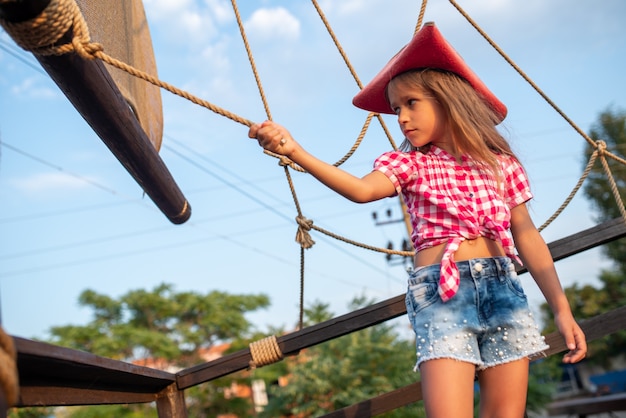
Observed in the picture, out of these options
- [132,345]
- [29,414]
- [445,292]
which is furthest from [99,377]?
[132,345]

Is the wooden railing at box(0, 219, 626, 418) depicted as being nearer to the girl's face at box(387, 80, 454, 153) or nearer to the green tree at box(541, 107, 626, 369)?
the girl's face at box(387, 80, 454, 153)

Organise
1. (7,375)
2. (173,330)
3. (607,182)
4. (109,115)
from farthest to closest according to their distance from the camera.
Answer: (607,182), (173,330), (109,115), (7,375)

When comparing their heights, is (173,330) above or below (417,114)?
above

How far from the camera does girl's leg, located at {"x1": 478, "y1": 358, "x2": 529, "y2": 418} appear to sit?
1.57 m

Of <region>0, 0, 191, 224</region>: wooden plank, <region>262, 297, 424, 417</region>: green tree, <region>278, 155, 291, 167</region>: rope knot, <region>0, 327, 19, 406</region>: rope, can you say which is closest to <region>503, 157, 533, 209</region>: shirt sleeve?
<region>278, 155, 291, 167</region>: rope knot

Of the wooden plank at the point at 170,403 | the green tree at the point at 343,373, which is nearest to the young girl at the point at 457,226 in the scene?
the wooden plank at the point at 170,403

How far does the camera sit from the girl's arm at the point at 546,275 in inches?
64.9

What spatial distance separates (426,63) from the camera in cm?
171

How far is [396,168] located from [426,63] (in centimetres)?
29

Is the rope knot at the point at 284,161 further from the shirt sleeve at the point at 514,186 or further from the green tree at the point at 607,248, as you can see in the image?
the green tree at the point at 607,248

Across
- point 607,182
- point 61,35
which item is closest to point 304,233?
point 61,35

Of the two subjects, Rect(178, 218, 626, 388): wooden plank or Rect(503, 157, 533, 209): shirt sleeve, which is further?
Rect(178, 218, 626, 388): wooden plank

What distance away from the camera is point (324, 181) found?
1.49 metres

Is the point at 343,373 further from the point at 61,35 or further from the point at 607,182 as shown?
the point at 607,182
